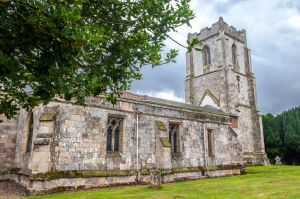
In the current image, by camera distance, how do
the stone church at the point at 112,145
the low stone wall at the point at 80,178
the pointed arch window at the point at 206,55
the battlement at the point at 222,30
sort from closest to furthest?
the low stone wall at the point at 80,178, the stone church at the point at 112,145, the battlement at the point at 222,30, the pointed arch window at the point at 206,55

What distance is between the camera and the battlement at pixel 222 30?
33.6 meters

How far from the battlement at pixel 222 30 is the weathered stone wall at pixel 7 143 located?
2637 centimetres

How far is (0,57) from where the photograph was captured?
12.5ft

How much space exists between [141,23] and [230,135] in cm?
2001

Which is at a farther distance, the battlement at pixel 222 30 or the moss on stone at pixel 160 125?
the battlement at pixel 222 30

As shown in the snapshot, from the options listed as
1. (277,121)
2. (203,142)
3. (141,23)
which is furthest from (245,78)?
(141,23)

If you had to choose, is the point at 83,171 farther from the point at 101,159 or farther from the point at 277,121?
the point at 277,121

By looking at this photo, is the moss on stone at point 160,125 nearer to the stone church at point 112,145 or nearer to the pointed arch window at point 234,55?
the stone church at point 112,145

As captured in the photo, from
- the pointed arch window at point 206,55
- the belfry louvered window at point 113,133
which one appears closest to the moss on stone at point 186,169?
the belfry louvered window at point 113,133

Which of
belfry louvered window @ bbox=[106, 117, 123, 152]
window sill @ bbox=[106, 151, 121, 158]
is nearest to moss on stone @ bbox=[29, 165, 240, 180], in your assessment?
window sill @ bbox=[106, 151, 121, 158]

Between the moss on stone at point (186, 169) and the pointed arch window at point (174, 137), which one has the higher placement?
the pointed arch window at point (174, 137)

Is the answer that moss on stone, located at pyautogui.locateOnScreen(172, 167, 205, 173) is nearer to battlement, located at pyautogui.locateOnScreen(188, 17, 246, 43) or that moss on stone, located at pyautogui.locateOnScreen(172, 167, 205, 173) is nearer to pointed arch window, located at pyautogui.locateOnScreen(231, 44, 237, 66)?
pointed arch window, located at pyautogui.locateOnScreen(231, 44, 237, 66)

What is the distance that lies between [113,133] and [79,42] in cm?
1227

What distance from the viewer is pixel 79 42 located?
3.89m
